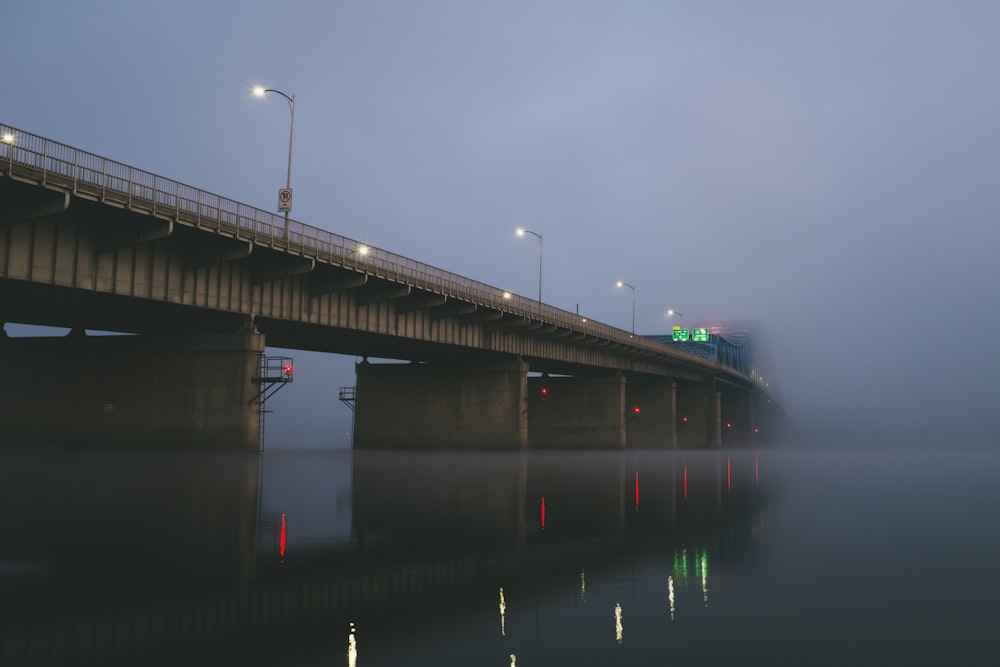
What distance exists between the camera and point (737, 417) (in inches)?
5925

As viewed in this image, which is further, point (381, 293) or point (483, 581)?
point (381, 293)

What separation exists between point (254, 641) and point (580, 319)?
65575 mm

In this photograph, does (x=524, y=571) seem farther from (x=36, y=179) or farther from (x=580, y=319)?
(x=580, y=319)

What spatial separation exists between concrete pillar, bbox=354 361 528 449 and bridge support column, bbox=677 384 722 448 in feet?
178

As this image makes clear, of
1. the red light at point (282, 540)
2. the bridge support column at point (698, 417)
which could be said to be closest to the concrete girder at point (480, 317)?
the red light at point (282, 540)

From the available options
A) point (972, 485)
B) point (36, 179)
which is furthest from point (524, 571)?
point (972, 485)

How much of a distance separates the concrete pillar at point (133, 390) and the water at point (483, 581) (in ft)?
58.3

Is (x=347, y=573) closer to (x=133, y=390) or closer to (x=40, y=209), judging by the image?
(x=40, y=209)

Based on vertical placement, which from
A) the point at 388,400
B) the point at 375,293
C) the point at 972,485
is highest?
the point at 375,293

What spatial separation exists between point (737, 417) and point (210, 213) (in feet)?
425

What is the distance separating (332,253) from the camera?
140ft

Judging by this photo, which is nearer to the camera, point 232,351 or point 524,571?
point 524,571

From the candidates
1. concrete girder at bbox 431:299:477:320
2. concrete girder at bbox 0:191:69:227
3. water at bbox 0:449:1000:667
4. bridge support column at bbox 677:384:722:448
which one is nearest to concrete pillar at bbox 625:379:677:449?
bridge support column at bbox 677:384:722:448

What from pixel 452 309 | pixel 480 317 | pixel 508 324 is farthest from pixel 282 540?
pixel 508 324
